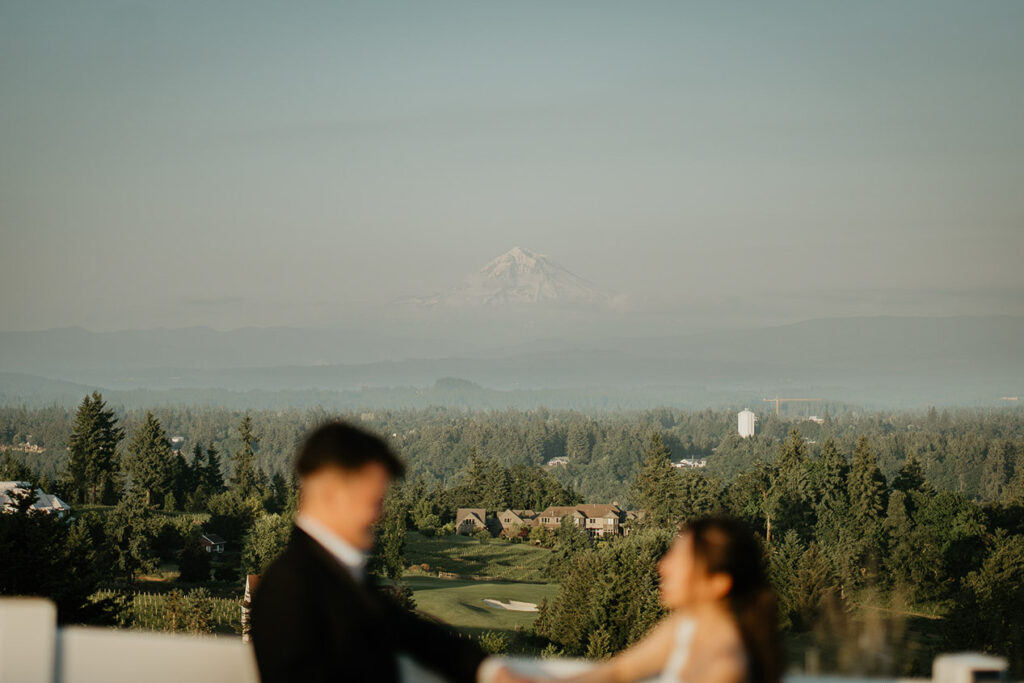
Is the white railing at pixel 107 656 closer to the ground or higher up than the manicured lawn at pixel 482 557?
higher up

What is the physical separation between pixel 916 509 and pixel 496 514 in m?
24.1

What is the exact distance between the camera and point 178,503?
170 ft

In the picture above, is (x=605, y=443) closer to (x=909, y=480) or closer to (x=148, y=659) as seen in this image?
(x=909, y=480)

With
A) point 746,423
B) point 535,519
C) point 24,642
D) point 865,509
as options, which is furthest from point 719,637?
point 746,423

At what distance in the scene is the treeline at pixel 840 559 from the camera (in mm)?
27656

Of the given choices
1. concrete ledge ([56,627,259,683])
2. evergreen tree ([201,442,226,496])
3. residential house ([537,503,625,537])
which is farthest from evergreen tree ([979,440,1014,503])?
concrete ledge ([56,627,259,683])

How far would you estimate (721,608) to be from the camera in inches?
82.2

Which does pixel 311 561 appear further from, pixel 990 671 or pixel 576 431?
pixel 576 431

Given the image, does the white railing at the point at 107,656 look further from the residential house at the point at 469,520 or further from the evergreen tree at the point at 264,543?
the residential house at the point at 469,520

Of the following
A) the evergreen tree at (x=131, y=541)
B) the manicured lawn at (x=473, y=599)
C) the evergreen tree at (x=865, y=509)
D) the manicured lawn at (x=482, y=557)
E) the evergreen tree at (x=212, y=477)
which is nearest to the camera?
the manicured lawn at (x=473, y=599)

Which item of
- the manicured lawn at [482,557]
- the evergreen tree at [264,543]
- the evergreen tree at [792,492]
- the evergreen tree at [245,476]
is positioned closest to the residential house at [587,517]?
the manicured lawn at [482,557]

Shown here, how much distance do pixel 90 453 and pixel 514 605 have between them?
27.4 m

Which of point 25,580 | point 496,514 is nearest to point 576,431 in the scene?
point 496,514

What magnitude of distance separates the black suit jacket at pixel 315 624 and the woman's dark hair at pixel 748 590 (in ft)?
2.35
